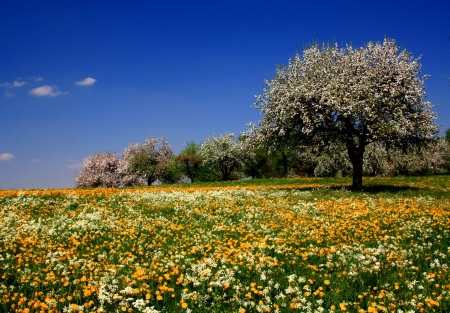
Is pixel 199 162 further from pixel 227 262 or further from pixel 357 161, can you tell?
pixel 227 262

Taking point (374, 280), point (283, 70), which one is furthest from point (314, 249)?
point (283, 70)

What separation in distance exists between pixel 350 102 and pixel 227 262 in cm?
1858

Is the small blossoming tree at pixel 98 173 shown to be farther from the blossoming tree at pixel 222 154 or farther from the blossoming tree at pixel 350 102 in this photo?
the blossoming tree at pixel 350 102

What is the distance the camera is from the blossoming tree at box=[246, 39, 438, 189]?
2409 cm

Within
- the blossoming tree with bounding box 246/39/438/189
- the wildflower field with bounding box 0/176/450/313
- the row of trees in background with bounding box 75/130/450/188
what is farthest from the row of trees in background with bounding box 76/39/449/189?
the row of trees in background with bounding box 75/130/450/188

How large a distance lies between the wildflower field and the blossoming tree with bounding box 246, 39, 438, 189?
444 inches

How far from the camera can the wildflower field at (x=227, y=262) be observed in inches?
240

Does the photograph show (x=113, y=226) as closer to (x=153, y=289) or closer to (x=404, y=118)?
(x=153, y=289)

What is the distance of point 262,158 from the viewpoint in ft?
275

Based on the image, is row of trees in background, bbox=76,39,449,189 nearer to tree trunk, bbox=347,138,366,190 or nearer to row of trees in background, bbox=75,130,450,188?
tree trunk, bbox=347,138,366,190

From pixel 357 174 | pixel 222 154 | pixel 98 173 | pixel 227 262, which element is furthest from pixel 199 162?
pixel 227 262

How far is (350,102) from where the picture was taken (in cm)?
2345

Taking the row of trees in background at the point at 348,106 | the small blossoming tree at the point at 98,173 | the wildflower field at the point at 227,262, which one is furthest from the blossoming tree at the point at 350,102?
the small blossoming tree at the point at 98,173

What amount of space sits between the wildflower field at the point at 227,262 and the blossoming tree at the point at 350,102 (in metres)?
11.3
